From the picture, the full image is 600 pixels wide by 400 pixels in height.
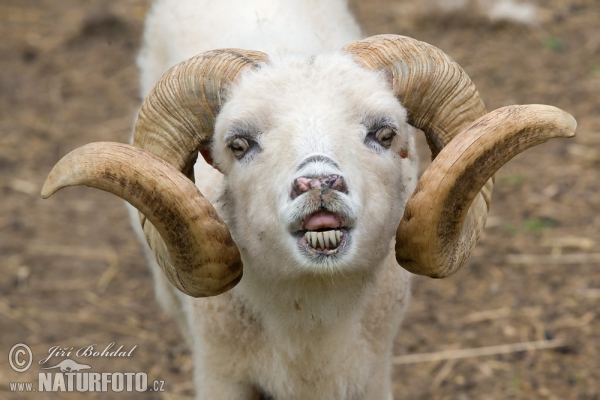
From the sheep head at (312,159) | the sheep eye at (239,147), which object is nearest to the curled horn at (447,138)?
the sheep head at (312,159)

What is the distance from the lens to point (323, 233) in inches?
138

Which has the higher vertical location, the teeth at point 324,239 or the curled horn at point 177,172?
the curled horn at point 177,172

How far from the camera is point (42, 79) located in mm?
11266

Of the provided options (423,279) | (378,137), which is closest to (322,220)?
(378,137)

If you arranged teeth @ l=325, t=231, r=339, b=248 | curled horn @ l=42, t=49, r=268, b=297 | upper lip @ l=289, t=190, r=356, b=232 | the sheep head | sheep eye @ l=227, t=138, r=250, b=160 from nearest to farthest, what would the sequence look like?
1. upper lip @ l=289, t=190, r=356, b=232
2. teeth @ l=325, t=231, r=339, b=248
3. the sheep head
4. curled horn @ l=42, t=49, r=268, b=297
5. sheep eye @ l=227, t=138, r=250, b=160

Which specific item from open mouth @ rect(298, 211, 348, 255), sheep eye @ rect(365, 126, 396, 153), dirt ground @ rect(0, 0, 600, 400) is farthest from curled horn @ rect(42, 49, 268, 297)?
dirt ground @ rect(0, 0, 600, 400)

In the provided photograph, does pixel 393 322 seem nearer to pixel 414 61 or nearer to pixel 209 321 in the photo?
pixel 209 321

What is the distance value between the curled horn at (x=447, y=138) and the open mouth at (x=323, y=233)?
52cm

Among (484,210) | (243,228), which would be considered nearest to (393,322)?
(484,210)

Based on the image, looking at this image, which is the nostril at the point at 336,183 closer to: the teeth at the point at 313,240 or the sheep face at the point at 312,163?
the sheep face at the point at 312,163

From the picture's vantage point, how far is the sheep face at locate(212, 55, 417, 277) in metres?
3.51

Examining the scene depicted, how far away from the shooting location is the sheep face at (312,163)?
138 inches

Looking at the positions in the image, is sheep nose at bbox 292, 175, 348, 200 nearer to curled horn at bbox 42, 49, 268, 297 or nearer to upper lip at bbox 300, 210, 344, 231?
upper lip at bbox 300, 210, 344, 231

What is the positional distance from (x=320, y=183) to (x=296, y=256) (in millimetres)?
406
